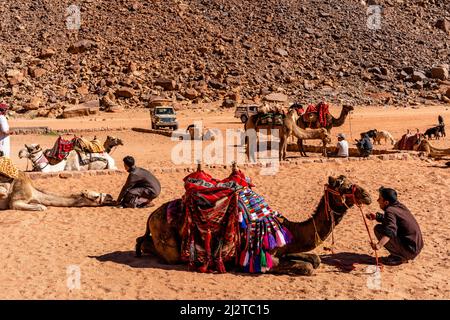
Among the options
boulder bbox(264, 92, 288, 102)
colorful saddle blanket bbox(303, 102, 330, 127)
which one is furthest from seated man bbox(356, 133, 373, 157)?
boulder bbox(264, 92, 288, 102)

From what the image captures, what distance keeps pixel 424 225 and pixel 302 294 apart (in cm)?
401

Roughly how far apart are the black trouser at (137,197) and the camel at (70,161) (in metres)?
3.77

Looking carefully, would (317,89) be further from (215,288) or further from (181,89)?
(215,288)

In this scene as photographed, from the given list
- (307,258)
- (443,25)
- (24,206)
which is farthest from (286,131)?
(443,25)

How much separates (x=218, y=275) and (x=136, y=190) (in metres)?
4.31

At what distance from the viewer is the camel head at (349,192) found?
7.22 meters

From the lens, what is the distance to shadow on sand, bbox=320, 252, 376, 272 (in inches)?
314

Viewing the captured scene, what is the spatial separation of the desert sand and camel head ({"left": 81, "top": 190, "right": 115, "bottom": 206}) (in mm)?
168

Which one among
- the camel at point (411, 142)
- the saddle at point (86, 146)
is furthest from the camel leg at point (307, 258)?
the camel at point (411, 142)

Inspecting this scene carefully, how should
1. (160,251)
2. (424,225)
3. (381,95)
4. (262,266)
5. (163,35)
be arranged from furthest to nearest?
(163,35), (381,95), (424,225), (160,251), (262,266)

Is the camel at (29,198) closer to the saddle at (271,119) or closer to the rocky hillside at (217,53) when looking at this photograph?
the saddle at (271,119)

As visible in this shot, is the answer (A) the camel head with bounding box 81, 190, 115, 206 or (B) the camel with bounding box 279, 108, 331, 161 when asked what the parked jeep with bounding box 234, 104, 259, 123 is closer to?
(B) the camel with bounding box 279, 108, 331, 161

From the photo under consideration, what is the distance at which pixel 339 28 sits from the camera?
6419cm

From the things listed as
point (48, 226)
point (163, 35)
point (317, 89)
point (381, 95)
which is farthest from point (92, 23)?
point (48, 226)
